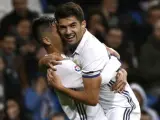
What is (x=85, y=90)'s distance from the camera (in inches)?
230

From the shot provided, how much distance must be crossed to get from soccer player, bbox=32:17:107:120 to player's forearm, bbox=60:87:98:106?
7cm

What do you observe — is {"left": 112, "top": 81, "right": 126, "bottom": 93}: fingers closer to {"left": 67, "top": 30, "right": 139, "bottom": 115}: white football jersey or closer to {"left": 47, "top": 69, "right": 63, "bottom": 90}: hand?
{"left": 67, "top": 30, "right": 139, "bottom": 115}: white football jersey

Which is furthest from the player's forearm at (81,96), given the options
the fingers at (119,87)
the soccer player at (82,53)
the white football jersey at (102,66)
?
the fingers at (119,87)

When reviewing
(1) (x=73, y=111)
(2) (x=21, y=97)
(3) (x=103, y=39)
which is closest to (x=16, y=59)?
(2) (x=21, y=97)

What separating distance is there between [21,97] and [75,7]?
3.78 m

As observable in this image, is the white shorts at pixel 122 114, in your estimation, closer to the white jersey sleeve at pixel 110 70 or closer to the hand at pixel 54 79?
the white jersey sleeve at pixel 110 70

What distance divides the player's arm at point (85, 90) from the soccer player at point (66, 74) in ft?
0.20

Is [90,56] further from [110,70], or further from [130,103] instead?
[130,103]

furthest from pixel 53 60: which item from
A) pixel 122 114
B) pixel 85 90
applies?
pixel 122 114

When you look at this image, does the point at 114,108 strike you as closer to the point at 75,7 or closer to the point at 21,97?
the point at 75,7

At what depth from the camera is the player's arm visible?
5.80 m

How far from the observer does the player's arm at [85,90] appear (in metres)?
5.80

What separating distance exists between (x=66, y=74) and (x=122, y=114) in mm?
585

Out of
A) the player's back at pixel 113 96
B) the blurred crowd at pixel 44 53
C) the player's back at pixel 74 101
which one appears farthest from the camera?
the blurred crowd at pixel 44 53
